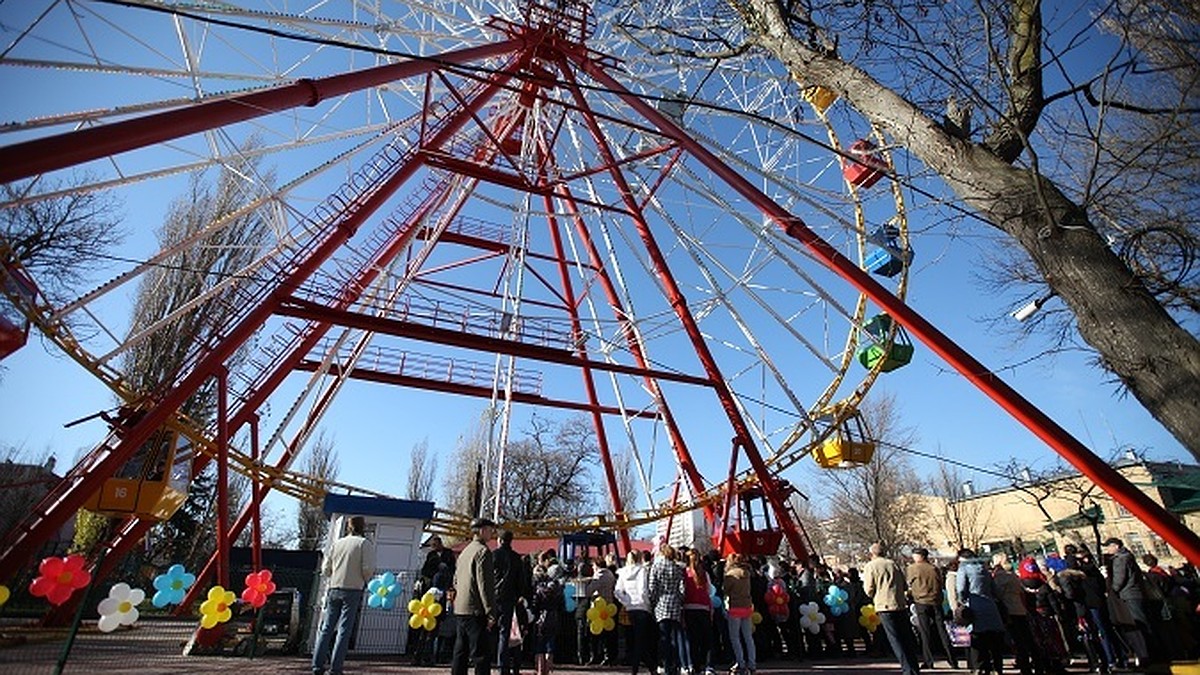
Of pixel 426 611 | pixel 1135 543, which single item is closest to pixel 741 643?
pixel 426 611

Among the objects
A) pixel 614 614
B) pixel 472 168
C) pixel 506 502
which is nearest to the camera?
pixel 614 614

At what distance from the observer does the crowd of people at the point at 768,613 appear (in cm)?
678

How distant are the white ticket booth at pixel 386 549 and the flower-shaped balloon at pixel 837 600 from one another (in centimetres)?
699

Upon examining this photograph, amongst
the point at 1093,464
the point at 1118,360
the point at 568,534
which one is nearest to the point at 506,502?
the point at 568,534

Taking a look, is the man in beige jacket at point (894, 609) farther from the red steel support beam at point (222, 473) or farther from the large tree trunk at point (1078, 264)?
the red steel support beam at point (222, 473)

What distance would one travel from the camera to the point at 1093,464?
6020mm

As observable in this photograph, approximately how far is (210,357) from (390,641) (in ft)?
17.1

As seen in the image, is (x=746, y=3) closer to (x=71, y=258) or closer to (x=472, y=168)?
(x=472, y=168)

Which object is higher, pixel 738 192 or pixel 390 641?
pixel 738 192

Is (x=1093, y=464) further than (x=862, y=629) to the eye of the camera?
No

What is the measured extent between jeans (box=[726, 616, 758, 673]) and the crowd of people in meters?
0.01

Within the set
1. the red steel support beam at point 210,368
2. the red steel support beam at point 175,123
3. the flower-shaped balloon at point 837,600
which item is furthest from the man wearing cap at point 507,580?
the flower-shaped balloon at point 837,600

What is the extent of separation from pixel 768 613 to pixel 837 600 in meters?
1.39

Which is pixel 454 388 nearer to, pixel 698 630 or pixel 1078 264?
pixel 698 630
